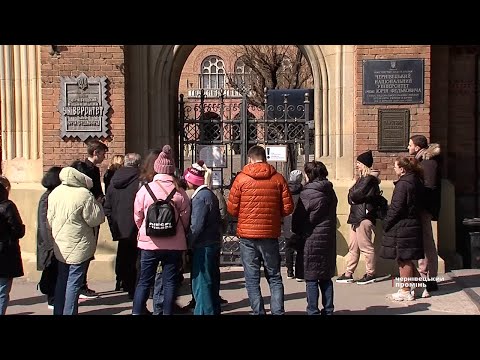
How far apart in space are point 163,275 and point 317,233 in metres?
1.47

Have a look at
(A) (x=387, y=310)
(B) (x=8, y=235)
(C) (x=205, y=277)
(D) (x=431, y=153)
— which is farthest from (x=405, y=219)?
(B) (x=8, y=235)

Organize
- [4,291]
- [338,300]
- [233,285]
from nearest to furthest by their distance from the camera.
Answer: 1. [4,291]
2. [338,300]
3. [233,285]

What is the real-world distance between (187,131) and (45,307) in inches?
151

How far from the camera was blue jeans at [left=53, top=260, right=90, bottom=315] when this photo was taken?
618cm

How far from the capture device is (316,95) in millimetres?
9688

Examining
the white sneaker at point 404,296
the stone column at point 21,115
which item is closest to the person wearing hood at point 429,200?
the white sneaker at point 404,296

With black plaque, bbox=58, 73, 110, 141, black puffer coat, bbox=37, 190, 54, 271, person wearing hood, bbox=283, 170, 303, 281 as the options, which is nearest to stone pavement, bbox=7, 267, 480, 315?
person wearing hood, bbox=283, 170, 303, 281

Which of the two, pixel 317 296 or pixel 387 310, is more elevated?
pixel 317 296

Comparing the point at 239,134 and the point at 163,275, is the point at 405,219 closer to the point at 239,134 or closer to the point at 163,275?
the point at 163,275

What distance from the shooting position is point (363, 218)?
8.25 m

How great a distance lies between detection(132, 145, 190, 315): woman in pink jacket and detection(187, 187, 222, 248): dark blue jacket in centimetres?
7

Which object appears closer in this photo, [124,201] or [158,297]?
[158,297]

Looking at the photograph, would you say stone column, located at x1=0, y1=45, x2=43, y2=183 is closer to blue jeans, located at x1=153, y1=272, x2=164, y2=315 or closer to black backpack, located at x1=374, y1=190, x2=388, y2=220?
blue jeans, located at x1=153, y1=272, x2=164, y2=315

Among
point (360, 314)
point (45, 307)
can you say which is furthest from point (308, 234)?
point (45, 307)
